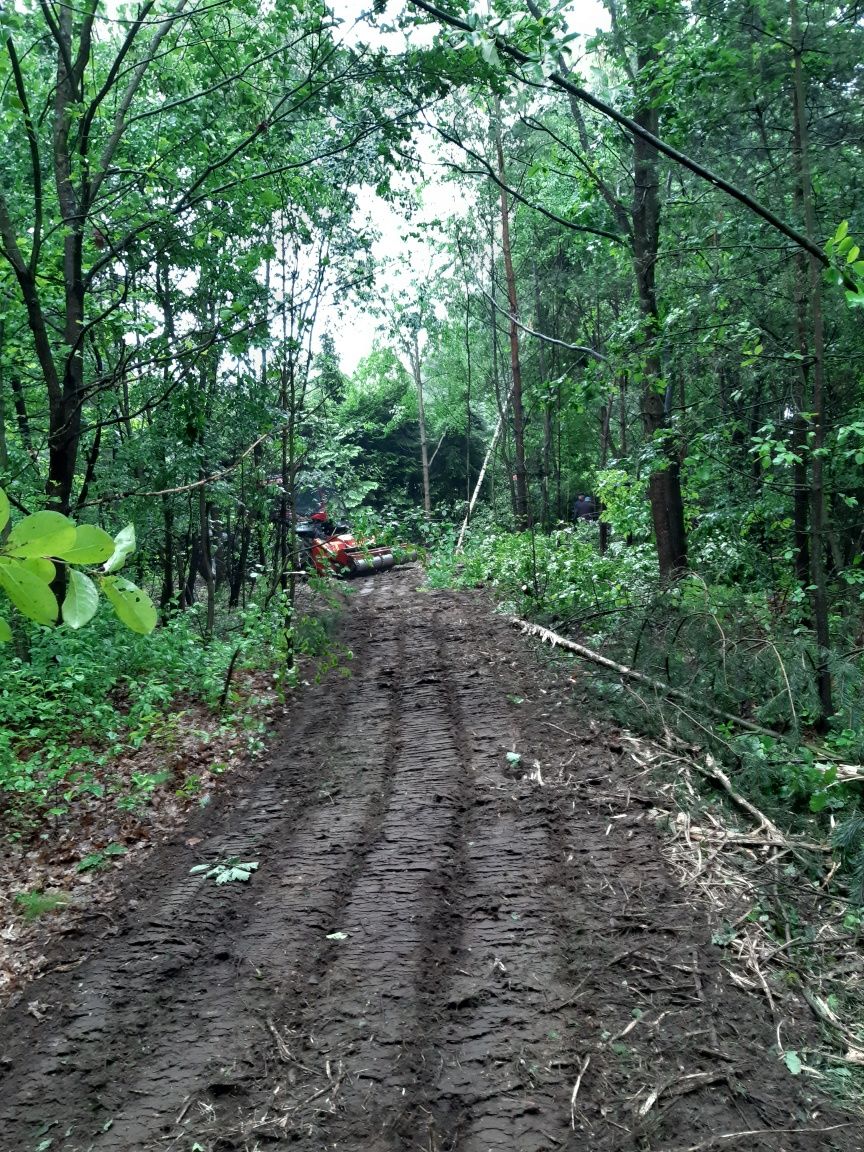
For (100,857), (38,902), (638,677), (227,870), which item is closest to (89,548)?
(227,870)

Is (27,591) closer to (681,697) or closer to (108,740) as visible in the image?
(681,697)

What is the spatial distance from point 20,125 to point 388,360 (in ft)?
83.7

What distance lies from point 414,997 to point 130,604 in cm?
329

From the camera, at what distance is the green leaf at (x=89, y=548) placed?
0.80 m

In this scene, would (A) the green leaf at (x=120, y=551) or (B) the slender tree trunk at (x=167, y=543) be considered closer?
(A) the green leaf at (x=120, y=551)

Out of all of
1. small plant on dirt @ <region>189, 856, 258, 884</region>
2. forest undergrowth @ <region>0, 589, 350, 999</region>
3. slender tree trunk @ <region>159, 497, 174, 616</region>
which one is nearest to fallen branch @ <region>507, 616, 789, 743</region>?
forest undergrowth @ <region>0, 589, 350, 999</region>

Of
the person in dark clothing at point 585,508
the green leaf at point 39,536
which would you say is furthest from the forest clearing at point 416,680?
the person in dark clothing at point 585,508

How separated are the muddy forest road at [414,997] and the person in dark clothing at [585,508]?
859 inches

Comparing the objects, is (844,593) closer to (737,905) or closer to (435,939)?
(737,905)

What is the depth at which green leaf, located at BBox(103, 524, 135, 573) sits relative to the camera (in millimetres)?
825

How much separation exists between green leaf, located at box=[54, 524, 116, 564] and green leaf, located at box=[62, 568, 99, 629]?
2 centimetres

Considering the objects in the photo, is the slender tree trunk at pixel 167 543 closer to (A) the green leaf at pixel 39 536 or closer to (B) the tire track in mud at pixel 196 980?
(B) the tire track in mud at pixel 196 980

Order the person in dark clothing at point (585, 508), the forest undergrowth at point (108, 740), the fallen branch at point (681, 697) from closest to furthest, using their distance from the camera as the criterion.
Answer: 1. the fallen branch at point (681, 697)
2. the forest undergrowth at point (108, 740)
3. the person in dark clothing at point (585, 508)

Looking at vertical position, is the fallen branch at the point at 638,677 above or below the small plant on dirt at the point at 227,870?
above
